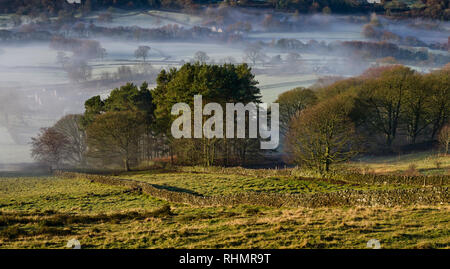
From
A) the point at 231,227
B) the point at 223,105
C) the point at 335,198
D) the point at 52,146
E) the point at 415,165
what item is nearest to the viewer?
the point at 231,227

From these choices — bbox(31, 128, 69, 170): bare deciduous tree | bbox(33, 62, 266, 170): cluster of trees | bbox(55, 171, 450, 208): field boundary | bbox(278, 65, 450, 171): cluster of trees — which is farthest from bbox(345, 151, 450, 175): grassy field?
bbox(31, 128, 69, 170): bare deciduous tree

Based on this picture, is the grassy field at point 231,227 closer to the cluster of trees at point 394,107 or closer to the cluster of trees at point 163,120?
the cluster of trees at point 163,120

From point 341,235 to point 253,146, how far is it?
5235 centimetres

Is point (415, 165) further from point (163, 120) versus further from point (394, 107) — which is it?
point (163, 120)

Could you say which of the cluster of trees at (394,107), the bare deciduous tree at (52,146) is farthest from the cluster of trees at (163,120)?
the cluster of trees at (394,107)

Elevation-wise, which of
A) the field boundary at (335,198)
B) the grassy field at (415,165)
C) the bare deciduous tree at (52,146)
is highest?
the field boundary at (335,198)

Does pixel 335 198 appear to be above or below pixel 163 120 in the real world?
above

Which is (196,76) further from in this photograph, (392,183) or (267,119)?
(392,183)

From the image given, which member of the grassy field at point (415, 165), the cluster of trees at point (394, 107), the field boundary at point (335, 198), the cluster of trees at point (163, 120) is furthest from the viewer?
the cluster of trees at point (394, 107)

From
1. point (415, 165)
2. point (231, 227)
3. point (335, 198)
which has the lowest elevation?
point (415, 165)

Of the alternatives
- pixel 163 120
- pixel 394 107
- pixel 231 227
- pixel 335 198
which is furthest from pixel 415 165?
pixel 163 120

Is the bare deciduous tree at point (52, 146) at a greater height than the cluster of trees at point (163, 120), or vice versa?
the cluster of trees at point (163, 120)

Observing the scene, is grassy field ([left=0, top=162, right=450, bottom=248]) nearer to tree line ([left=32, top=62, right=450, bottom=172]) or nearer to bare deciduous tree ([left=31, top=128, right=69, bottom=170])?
tree line ([left=32, top=62, right=450, bottom=172])

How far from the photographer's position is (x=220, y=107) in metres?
59.2
